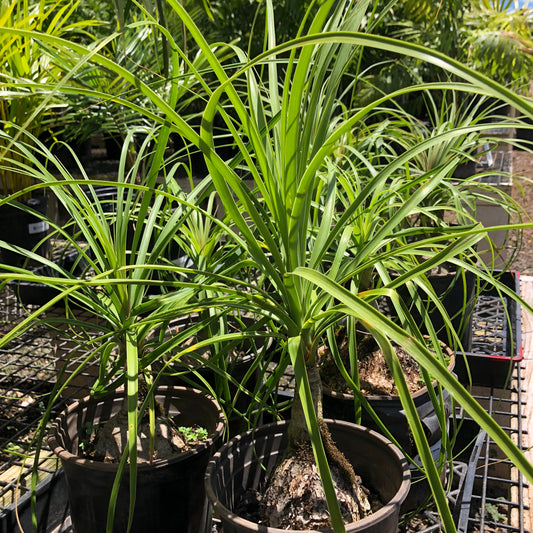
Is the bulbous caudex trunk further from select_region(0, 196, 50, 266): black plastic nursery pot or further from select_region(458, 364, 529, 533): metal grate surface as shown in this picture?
select_region(0, 196, 50, 266): black plastic nursery pot

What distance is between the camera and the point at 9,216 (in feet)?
5.91

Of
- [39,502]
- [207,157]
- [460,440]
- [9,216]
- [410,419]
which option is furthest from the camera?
[9,216]

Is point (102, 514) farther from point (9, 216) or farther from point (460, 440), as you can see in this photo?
point (9, 216)

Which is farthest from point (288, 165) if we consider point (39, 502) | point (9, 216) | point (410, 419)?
point (9, 216)

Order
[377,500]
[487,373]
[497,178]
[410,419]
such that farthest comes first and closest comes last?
[497,178]
[487,373]
[377,500]
[410,419]

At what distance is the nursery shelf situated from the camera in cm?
83

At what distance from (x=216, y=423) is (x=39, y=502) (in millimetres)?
296

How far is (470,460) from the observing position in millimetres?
870

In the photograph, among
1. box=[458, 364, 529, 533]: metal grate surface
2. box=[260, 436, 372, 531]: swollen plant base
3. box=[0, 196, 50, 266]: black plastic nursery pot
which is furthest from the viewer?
box=[0, 196, 50, 266]: black plastic nursery pot

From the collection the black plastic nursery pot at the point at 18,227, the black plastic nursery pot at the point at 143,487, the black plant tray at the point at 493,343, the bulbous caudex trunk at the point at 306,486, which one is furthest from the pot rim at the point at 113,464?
the black plastic nursery pot at the point at 18,227

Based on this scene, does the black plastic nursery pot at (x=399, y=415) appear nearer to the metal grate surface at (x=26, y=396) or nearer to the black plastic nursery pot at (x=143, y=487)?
the black plastic nursery pot at (x=143, y=487)

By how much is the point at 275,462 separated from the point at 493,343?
31.2 inches

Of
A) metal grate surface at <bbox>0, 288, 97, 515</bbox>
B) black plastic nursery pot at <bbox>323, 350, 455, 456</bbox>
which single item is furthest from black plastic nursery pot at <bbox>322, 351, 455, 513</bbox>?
metal grate surface at <bbox>0, 288, 97, 515</bbox>

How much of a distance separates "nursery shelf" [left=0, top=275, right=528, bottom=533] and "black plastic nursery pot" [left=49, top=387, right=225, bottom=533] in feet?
0.21
